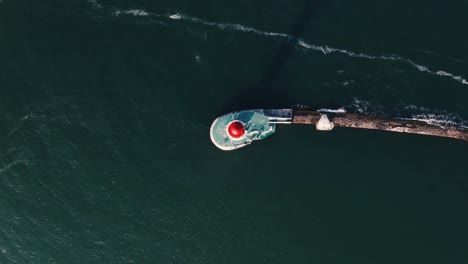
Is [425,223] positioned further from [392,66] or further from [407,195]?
[392,66]

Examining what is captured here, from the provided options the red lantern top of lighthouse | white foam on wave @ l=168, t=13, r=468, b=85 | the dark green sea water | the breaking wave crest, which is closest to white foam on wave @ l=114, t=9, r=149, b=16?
the breaking wave crest

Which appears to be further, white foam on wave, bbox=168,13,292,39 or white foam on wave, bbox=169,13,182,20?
white foam on wave, bbox=169,13,182,20

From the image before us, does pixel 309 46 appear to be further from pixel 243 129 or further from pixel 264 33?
pixel 243 129

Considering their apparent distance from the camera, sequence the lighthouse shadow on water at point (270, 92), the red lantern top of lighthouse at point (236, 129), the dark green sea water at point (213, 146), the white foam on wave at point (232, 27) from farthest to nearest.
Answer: the white foam on wave at point (232, 27), the lighthouse shadow on water at point (270, 92), the dark green sea water at point (213, 146), the red lantern top of lighthouse at point (236, 129)

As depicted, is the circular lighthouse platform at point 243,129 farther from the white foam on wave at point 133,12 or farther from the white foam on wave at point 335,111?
the white foam on wave at point 133,12

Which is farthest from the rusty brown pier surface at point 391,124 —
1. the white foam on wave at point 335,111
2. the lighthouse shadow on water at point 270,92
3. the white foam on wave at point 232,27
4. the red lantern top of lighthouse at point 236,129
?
the white foam on wave at point 232,27

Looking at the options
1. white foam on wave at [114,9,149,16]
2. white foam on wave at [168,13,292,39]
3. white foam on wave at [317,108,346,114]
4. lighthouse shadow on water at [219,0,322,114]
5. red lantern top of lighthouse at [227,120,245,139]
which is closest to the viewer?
red lantern top of lighthouse at [227,120,245,139]

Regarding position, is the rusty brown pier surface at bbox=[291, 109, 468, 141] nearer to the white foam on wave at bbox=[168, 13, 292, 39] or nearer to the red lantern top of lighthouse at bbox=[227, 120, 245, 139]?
the red lantern top of lighthouse at bbox=[227, 120, 245, 139]

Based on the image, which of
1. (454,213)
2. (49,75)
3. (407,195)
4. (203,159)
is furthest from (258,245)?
(49,75)

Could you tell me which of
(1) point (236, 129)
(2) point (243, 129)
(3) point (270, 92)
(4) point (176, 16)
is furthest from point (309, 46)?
(4) point (176, 16)
